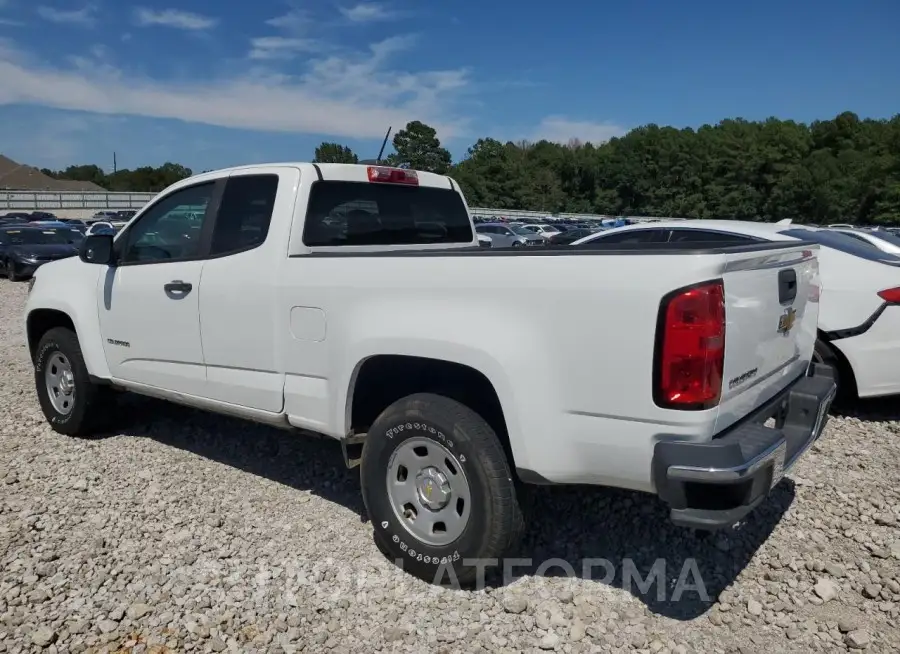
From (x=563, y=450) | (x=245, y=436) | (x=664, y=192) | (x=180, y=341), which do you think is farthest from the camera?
(x=664, y=192)

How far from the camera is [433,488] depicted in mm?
3137

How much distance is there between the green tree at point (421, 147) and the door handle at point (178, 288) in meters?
98.9

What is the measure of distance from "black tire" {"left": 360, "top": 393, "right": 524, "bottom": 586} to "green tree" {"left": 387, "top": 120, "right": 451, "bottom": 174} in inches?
3935

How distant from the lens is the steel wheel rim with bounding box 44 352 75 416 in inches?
201

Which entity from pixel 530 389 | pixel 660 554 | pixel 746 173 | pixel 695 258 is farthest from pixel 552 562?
pixel 746 173

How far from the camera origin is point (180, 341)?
13.6ft

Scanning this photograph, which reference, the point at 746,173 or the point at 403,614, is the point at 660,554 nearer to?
the point at 403,614

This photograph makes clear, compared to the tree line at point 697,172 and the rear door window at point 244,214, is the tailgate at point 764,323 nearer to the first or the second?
the rear door window at point 244,214

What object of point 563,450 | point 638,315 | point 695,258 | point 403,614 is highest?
point 695,258

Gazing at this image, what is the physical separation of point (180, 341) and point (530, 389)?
2.38 m

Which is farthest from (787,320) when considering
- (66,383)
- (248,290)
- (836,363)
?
(66,383)

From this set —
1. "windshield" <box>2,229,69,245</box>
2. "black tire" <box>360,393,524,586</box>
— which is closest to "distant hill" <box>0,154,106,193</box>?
"windshield" <box>2,229,69,245</box>

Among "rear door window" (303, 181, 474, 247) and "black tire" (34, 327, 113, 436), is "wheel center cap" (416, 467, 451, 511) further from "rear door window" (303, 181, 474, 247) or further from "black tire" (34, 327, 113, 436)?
"black tire" (34, 327, 113, 436)

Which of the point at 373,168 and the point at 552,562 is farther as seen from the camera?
the point at 373,168
